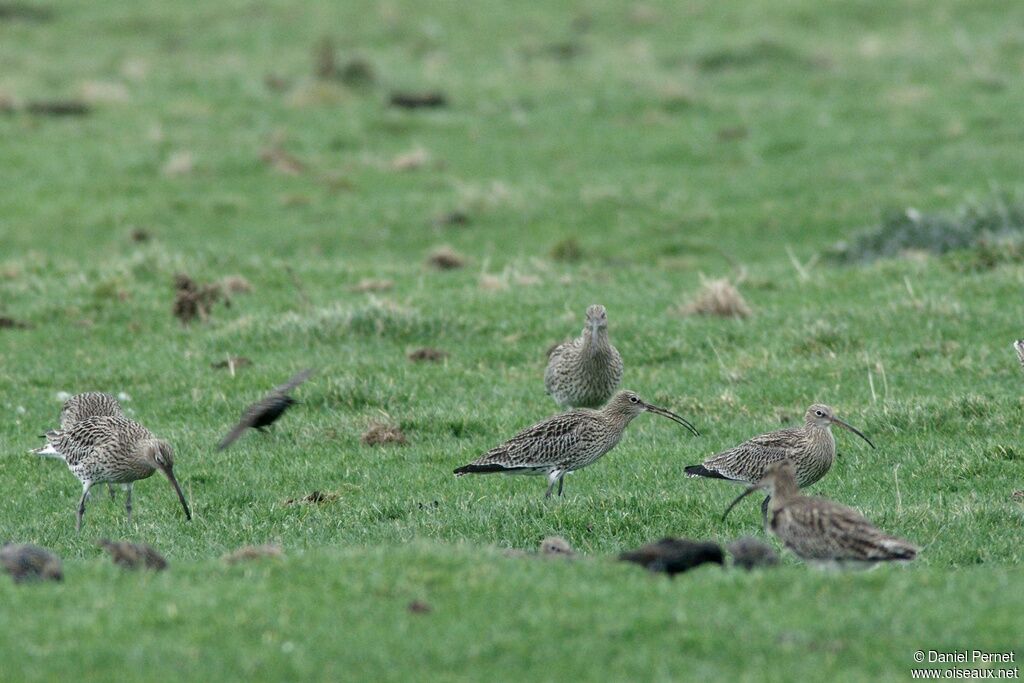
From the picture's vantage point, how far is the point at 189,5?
168 feet

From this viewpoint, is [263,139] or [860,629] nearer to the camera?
[860,629]

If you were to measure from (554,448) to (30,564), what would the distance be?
5.00 metres

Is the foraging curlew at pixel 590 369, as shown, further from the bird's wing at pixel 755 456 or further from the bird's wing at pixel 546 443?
the bird's wing at pixel 755 456

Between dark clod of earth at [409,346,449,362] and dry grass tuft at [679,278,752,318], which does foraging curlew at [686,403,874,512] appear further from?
dry grass tuft at [679,278,752,318]

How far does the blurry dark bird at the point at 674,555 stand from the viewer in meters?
9.66

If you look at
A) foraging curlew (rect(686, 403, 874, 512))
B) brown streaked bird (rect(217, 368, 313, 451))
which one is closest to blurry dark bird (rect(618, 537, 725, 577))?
foraging curlew (rect(686, 403, 874, 512))

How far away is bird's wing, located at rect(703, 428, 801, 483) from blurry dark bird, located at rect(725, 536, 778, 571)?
2419 mm

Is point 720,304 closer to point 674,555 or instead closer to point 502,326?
point 502,326

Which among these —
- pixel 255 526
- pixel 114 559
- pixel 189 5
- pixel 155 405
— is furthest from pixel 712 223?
pixel 189 5

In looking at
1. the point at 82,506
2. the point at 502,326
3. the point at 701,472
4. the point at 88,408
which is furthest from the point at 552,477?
the point at 502,326

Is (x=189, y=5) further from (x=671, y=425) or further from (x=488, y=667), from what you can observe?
(x=488, y=667)

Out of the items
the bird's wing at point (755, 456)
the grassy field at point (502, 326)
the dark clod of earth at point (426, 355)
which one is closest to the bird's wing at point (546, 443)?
the grassy field at point (502, 326)

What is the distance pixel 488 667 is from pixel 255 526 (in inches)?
195

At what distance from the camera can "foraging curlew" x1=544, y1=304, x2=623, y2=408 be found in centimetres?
1563
